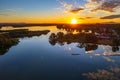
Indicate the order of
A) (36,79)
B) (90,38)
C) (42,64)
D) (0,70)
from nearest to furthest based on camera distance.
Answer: (36,79)
(0,70)
(42,64)
(90,38)

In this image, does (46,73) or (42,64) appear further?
(42,64)

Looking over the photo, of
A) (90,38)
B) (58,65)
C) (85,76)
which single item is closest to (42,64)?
(58,65)

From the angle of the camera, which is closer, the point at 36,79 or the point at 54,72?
the point at 36,79

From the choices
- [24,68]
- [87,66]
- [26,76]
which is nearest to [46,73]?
[26,76]

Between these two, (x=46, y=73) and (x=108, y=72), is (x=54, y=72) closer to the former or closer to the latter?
(x=46, y=73)

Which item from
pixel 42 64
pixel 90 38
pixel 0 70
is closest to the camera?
pixel 0 70

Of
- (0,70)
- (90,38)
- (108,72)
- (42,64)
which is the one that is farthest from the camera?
(90,38)

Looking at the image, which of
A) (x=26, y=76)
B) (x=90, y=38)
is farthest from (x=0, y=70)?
(x=90, y=38)

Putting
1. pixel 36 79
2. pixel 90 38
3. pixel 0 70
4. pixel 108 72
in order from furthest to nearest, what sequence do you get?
1. pixel 90 38
2. pixel 0 70
3. pixel 108 72
4. pixel 36 79

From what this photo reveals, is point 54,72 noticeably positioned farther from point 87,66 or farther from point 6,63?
point 6,63
